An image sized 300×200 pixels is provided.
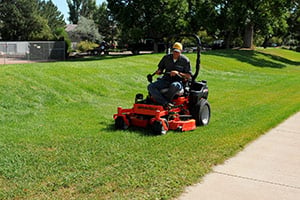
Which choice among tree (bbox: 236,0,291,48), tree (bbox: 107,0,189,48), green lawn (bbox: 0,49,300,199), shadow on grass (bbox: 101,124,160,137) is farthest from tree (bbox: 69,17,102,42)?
shadow on grass (bbox: 101,124,160,137)

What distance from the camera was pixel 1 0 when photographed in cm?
5700

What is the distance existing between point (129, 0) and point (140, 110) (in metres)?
34.6

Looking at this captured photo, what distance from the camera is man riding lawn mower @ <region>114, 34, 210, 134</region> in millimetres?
6918

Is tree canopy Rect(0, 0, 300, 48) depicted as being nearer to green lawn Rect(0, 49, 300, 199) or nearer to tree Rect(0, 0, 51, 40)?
tree Rect(0, 0, 51, 40)

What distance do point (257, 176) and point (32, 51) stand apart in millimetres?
25965

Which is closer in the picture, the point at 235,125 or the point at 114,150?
the point at 114,150

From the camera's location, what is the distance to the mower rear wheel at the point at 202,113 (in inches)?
292

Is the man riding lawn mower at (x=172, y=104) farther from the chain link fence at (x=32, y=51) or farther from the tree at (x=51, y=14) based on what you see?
the tree at (x=51, y=14)

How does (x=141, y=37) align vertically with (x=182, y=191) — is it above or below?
above

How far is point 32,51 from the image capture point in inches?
1110

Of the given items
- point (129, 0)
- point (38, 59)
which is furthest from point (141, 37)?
point (38, 59)

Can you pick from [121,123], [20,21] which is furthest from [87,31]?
[121,123]

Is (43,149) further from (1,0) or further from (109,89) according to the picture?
(1,0)

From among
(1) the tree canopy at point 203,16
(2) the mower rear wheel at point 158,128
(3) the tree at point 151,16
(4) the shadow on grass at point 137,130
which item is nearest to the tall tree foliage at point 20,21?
(3) the tree at point 151,16
